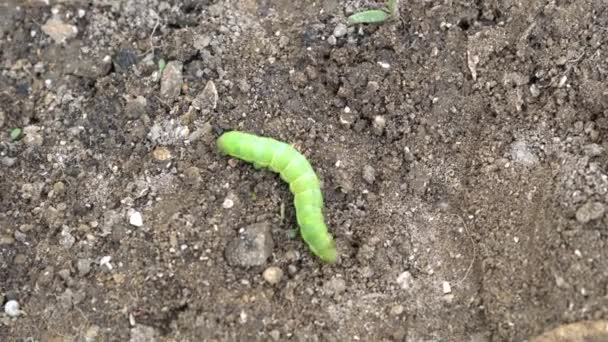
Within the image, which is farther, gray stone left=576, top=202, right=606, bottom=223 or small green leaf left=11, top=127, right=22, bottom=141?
small green leaf left=11, top=127, right=22, bottom=141

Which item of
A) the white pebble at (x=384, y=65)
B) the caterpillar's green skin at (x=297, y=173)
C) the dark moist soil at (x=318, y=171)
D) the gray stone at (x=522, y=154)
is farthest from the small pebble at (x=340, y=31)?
the gray stone at (x=522, y=154)

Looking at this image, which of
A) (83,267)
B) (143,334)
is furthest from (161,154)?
(143,334)

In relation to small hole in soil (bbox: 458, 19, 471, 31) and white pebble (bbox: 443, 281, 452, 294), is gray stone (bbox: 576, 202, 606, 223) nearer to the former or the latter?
white pebble (bbox: 443, 281, 452, 294)

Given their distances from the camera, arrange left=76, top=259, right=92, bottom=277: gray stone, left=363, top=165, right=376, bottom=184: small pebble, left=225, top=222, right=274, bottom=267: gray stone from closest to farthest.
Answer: left=225, top=222, right=274, bottom=267: gray stone → left=76, top=259, right=92, bottom=277: gray stone → left=363, top=165, right=376, bottom=184: small pebble

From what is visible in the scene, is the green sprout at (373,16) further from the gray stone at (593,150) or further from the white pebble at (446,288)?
the white pebble at (446,288)

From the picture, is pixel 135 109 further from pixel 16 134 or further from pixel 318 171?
pixel 318 171

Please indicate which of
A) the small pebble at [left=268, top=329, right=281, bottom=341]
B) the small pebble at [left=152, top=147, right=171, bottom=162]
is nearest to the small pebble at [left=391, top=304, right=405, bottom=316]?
the small pebble at [left=268, top=329, right=281, bottom=341]
